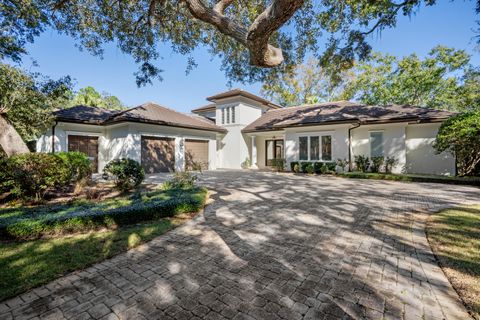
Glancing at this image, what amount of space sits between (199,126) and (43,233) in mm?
13643

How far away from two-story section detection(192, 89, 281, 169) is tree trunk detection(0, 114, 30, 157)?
13.8 m

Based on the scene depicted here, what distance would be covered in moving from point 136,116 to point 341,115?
1368 cm

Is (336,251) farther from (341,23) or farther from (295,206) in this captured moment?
(341,23)

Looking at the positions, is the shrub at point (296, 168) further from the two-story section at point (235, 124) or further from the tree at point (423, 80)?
the tree at point (423, 80)

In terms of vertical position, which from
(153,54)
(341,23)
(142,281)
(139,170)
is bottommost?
(142,281)

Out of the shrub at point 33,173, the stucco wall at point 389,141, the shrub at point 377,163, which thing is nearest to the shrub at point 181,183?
the shrub at point 33,173

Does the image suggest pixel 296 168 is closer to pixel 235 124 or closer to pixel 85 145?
pixel 235 124

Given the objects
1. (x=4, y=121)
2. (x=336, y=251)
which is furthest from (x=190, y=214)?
(x=4, y=121)

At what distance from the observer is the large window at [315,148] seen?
15.3m

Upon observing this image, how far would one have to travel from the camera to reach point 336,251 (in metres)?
3.74

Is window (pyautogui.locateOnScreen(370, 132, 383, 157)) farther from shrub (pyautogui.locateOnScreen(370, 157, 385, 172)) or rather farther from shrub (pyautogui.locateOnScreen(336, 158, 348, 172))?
shrub (pyautogui.locateOnScreen(336, 158, 348, 172))

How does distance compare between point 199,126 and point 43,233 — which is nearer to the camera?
point 43,233

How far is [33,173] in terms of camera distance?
6.90m

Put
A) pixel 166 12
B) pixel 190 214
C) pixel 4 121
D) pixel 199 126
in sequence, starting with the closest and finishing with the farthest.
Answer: pixel 190 214 → pixel 4 121 → pixel 166 12 → pixel 199 126
